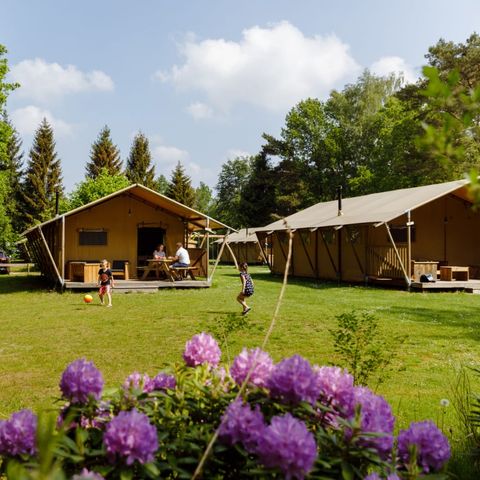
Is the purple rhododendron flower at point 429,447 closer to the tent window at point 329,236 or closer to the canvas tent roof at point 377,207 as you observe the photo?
the canvas tent roof at point 377,207

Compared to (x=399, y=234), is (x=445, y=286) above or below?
below

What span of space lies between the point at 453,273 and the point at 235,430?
21061 mm

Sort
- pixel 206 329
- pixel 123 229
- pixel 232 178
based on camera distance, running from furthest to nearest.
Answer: pixel 232 178
pixel 123 229
pixel 206 329

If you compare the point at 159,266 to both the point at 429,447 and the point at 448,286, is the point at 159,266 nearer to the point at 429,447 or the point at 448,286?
the point at 448,286

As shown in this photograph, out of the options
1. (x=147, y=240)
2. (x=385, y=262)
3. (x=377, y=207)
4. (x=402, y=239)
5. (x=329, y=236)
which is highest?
(x=377, y=207)

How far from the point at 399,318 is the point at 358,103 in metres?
43.2

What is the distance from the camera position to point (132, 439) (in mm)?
1679

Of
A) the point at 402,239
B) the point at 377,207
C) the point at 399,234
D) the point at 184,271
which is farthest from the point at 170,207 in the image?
the point at 402,239

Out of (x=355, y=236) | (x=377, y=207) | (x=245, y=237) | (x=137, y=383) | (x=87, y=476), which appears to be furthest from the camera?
(x=245, y=237)

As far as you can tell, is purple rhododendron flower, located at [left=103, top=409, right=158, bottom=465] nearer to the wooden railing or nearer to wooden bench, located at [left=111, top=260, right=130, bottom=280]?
A: the wooden railing

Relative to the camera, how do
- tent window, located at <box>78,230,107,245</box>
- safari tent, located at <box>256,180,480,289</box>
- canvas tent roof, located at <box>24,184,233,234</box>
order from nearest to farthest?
safari tent, located at <box>256,180,480,289</box> < canvas tent roof, located at <box>24,184,233,234</box> < tent window, located at <box>78,230,107,245</box>

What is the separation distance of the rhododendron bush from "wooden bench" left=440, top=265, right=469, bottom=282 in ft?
64.6

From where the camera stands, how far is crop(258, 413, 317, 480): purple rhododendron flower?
1554 millimetres

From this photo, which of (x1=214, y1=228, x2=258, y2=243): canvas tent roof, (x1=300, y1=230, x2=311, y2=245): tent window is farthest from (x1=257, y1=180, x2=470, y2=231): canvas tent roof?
(x1=214, y1=228, x2=258, y2=243): canvas tent roof
